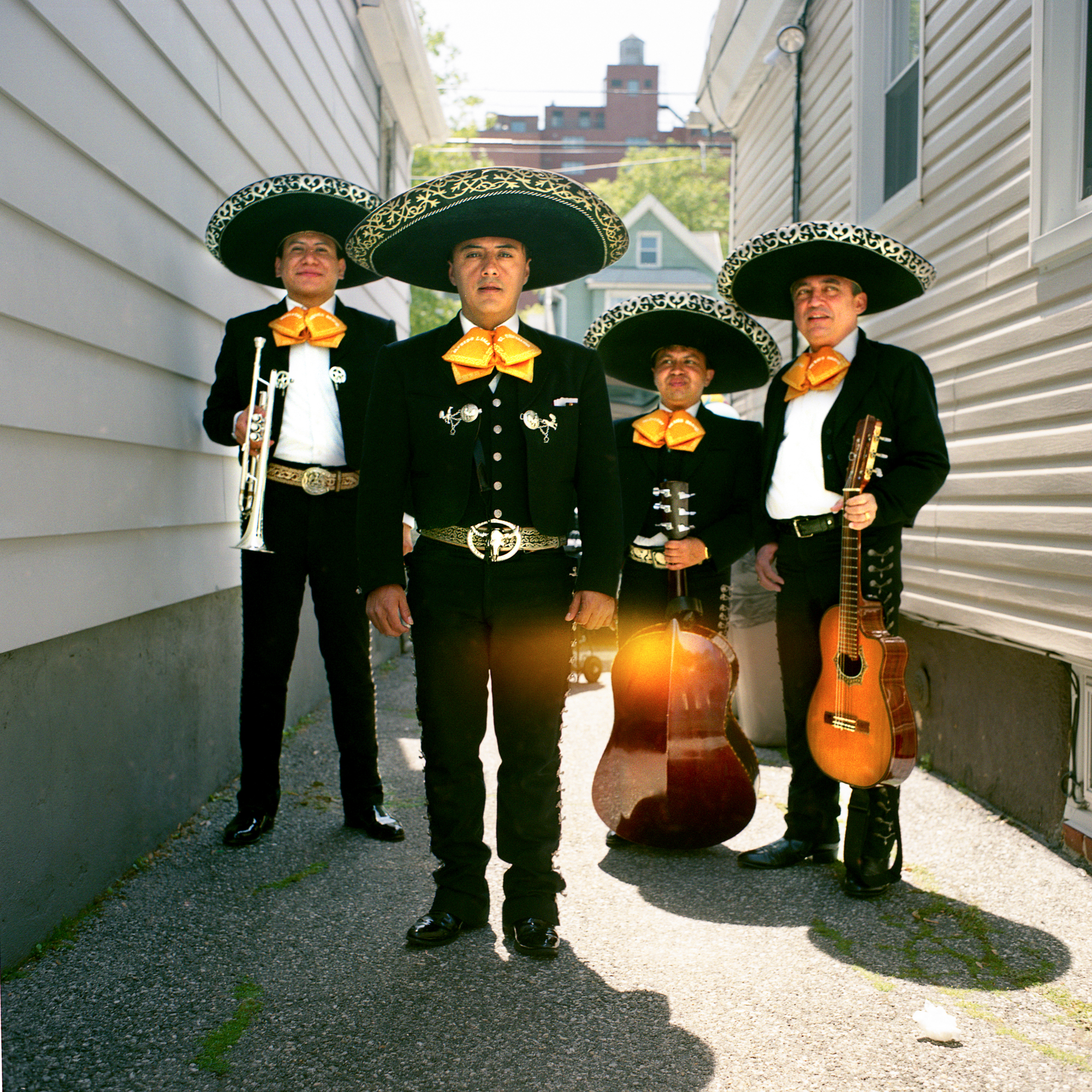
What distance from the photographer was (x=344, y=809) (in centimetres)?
441

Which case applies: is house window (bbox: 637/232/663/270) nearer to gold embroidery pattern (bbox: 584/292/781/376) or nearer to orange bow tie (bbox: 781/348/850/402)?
gold embroidery pattern (bbox: 584/292/781/376)

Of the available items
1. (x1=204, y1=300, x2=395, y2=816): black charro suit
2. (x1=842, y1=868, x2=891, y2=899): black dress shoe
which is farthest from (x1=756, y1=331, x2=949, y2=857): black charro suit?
(x1=204, y1=300, x2=395, y2=816): black charro suit

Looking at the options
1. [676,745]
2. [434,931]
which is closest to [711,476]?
[676,745]

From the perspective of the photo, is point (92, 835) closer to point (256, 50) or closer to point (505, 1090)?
point (505, 1090)

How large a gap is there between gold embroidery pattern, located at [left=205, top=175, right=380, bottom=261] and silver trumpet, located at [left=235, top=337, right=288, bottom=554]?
0.58 m

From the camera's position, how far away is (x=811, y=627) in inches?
154

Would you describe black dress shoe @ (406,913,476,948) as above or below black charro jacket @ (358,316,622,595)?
below

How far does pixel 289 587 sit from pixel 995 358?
3.34 metres

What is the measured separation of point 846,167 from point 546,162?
58.8 metres

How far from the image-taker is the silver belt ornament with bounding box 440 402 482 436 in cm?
321

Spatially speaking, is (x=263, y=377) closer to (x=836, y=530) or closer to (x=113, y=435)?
(x=113, y=435)

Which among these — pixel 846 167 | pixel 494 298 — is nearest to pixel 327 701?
pixel 494 298

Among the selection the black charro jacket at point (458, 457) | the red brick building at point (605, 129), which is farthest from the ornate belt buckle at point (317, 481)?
the red brick building at point (605, 129)

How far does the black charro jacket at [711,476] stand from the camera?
13.9 ft
